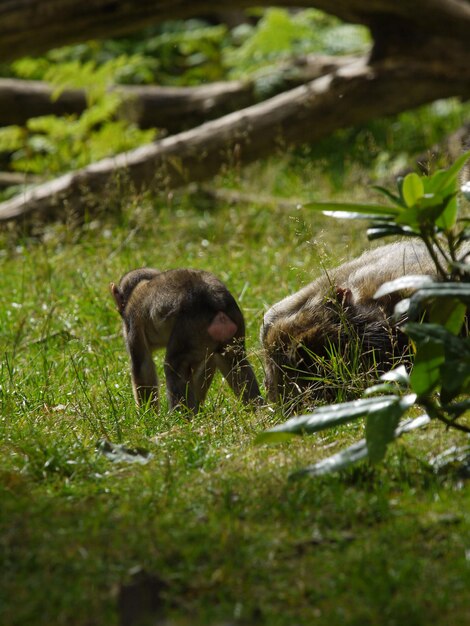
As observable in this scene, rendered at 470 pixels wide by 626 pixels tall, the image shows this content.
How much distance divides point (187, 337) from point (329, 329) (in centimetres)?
81

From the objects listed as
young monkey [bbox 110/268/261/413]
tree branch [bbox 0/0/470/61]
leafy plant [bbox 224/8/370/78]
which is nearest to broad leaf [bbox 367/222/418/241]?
young monkey [bbox 110/268/261/413]

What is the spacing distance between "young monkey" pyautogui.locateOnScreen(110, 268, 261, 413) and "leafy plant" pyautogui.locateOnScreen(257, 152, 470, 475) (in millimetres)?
1611

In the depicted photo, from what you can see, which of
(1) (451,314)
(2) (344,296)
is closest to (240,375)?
(2) (344,296)

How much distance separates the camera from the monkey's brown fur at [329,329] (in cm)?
593

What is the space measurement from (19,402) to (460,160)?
309 cm

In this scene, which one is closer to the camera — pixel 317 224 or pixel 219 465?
pixel 219 465

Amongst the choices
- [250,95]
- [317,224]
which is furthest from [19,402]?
[250,95]

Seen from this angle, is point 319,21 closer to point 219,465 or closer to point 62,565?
point 219,465

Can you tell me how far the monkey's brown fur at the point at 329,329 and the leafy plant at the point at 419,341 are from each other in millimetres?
1334

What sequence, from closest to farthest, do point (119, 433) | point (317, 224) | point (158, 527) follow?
point (158, 527), point (119, 433), point (317, 224)

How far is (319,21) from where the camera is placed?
17141mm

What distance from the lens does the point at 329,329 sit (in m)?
5.99

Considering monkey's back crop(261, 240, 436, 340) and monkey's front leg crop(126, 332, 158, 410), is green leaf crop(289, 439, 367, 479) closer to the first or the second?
monkey's back crop(261, 240, 436, 340)

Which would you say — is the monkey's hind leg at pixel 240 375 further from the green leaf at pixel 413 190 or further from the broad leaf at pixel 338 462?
the green leaf at pixel 413 190
